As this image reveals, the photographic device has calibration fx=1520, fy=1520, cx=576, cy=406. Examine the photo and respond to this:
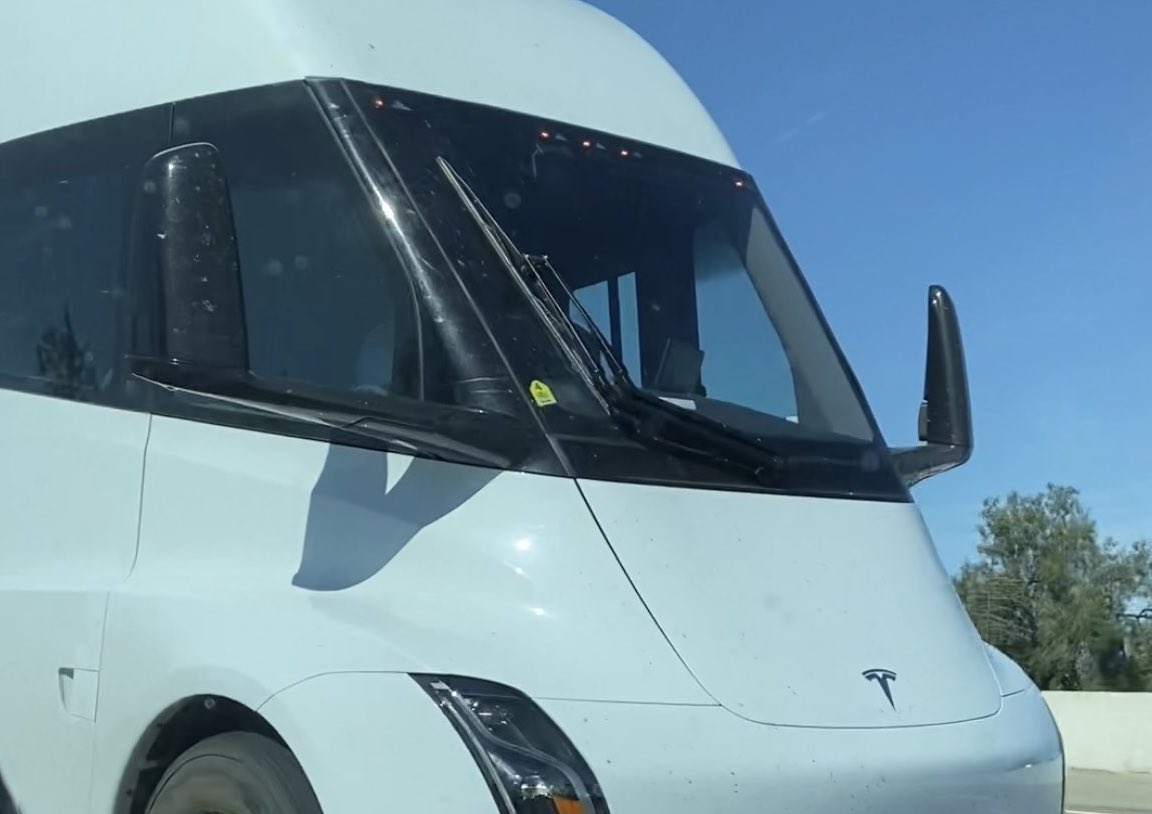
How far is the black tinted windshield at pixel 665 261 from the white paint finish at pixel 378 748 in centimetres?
80

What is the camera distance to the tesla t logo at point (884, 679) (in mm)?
3576

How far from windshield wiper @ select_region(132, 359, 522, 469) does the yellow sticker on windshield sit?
5.2 inches

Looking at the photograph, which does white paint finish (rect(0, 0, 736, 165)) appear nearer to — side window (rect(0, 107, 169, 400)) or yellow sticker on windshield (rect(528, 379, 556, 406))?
side window (rect(0, 107, 169, 400))

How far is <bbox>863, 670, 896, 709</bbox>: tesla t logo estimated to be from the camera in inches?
141

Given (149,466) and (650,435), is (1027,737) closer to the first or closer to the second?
(650,435)

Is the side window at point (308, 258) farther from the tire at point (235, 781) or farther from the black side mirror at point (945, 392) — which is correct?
the black side mirror at point (945, 392)

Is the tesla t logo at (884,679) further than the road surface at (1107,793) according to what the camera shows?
No

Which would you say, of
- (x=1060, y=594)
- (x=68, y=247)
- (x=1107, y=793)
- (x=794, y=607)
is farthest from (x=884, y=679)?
(x=1060, y=594)

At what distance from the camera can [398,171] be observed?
402 centimetres

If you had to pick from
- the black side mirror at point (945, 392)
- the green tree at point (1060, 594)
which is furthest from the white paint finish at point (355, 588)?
Answer: the green tree at point (1060, 594)

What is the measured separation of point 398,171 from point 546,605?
1287mm

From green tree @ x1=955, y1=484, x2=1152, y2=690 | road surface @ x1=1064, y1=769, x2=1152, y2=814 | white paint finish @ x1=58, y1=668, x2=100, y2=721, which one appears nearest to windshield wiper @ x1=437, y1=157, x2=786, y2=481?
white paint finish @ x1=58, y1=668, x2=100, y2=721

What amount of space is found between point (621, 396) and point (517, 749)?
3.39 ft

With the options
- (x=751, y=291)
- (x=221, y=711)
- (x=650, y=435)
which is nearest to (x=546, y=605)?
(x=650, y=435)
